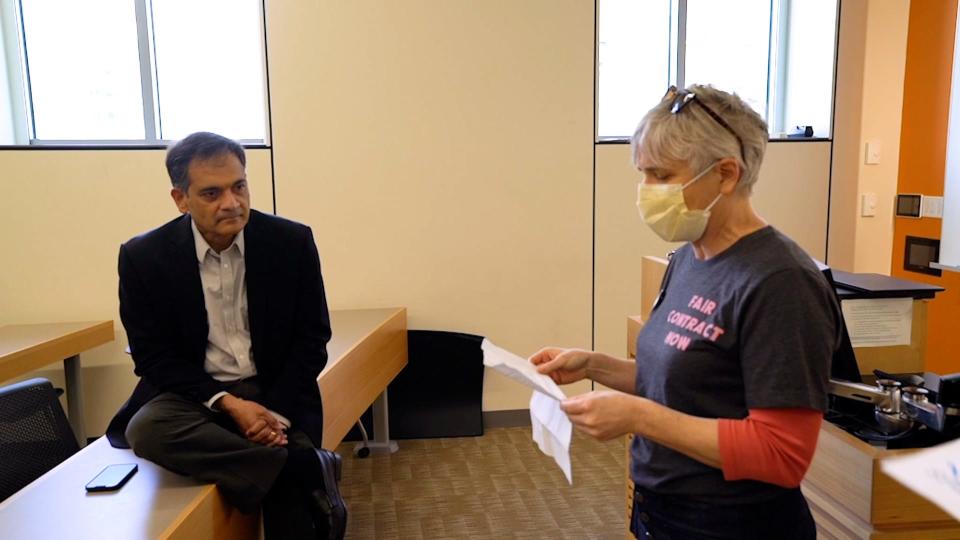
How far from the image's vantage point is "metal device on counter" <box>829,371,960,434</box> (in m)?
1.27

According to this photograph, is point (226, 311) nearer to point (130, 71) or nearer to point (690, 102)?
point (690, 102)

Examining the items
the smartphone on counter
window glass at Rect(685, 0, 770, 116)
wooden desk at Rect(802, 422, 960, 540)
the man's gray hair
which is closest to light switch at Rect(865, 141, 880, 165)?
window glass at Rect(685, 0, 770, 116)

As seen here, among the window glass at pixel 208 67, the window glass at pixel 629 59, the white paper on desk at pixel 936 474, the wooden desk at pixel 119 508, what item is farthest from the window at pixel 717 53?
the white paper on desk at pixel 936 474

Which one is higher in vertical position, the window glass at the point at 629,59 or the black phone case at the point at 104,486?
the window glass at the point at 629,59

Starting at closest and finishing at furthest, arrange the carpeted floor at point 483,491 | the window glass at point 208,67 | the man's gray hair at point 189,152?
the man's gray hair at point 189,152 < the carpeted floor at point 483,491 < the window glass at point 208,67

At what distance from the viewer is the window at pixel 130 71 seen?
350 cm

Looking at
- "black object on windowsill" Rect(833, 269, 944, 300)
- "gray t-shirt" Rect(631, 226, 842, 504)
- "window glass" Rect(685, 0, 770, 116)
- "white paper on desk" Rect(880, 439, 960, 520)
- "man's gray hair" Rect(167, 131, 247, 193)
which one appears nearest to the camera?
"white paper on desk" Rect(880, 439, 960, 520)

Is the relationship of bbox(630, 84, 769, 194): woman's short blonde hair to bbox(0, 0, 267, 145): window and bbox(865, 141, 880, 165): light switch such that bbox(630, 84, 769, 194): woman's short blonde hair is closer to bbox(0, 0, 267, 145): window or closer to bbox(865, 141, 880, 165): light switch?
bbox(0, 0, 267, 145): window

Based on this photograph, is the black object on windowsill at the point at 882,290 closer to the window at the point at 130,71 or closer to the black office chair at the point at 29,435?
the black office chair at the point at 29,435

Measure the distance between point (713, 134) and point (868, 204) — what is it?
3.29m

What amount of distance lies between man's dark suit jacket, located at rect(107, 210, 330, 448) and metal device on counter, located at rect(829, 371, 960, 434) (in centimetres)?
139

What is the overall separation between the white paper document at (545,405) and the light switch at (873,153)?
3.34 m

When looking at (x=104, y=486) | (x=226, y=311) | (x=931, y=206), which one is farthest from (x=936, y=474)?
(x=931, y=206)

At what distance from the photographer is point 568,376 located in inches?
54.8
